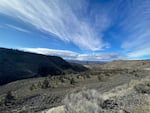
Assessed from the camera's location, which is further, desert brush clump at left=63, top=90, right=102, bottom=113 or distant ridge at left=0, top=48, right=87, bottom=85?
distant ridge at left=0, top=48, right=87, bottom=85

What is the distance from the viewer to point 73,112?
9.38 metres

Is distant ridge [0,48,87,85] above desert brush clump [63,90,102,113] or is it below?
above

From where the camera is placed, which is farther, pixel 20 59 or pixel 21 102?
pixel 20 59

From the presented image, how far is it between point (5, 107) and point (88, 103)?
9.57m

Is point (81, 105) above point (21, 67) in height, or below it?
below

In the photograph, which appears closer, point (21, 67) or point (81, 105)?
point (81, 105)

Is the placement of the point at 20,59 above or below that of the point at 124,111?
above

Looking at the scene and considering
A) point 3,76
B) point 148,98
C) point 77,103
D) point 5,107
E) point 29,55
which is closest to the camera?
point 77,103

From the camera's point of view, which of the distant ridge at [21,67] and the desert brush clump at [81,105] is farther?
the distant ridge at [21,67]

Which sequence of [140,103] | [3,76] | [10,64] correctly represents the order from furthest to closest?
[10,64] < [3,76] < [140,103]

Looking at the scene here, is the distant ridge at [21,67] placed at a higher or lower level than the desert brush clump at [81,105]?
higher

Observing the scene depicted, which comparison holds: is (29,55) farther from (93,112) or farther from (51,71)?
(93,112)

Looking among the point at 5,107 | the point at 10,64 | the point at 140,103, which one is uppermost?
the point at 10,64

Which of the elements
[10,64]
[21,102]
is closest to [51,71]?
[10,64]
